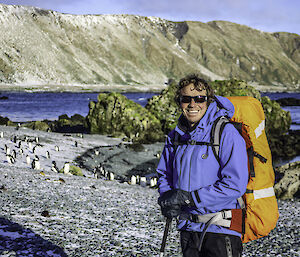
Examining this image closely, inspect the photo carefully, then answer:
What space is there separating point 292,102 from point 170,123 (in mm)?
72939

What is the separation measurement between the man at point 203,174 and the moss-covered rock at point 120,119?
30659 millimetres

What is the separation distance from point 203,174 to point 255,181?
0.60 meters

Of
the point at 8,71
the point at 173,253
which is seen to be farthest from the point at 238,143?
the point at 8,71

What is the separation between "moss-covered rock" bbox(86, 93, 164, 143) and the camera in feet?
119

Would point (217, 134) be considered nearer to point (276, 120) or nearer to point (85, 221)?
point (85, 221)

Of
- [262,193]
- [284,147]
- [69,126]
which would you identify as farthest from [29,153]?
[284,147]

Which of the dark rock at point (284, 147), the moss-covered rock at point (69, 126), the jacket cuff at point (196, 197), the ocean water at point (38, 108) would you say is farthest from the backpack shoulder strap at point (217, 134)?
the ocean water at point (38, 108)

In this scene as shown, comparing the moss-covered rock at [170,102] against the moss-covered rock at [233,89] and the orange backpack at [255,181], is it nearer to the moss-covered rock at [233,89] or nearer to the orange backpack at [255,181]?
the moss-covered rock at [233,89]

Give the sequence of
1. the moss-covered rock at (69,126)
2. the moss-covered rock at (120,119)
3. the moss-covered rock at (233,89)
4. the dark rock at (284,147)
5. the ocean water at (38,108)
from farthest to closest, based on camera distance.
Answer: the ocean water at (38,108), the moss-covered rock at (233,89), the moss-covered rock at (69,126), the moss-covered rock at (120,119), the dark rock at (284,147)

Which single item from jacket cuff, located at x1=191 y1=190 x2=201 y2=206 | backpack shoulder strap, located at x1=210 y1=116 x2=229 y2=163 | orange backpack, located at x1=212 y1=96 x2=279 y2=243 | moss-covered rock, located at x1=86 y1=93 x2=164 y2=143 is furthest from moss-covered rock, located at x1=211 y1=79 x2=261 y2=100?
jacket cuff, located at x1=191 y1=190 x2=201 y2=206

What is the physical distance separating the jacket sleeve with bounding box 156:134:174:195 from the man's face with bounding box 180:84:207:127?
42cm

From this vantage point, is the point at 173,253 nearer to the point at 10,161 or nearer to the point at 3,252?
the point at 3,252

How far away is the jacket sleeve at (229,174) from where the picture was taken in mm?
3412

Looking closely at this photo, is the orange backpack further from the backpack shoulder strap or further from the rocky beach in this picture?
the rocky beach
